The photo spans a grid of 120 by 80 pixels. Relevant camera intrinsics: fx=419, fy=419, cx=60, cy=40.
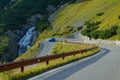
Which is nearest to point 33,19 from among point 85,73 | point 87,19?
point 87,19

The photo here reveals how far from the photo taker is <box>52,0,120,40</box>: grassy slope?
135750 millimetres

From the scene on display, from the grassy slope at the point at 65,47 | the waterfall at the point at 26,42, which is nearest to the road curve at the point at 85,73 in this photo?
the grassy slope at the point at 65,47

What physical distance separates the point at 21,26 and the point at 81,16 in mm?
35219

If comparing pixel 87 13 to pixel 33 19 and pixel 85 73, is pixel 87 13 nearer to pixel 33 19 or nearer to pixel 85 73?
pixel 33 19

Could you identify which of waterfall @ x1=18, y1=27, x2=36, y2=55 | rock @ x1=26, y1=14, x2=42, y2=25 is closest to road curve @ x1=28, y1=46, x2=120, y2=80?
waterfall @ x1=18, y1=27, x2=36, y2=55

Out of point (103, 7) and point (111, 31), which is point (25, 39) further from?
point (111, 31)

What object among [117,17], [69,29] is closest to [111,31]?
[117,17]

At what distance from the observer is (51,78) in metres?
18.4

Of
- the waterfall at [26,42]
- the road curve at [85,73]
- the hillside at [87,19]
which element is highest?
the hillside at [87,19]

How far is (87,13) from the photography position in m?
160

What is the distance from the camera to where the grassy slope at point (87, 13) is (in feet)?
445

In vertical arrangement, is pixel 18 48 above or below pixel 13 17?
below

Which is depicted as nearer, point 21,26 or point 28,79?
point 28,79

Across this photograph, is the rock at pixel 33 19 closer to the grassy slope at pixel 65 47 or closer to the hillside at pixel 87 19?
the hillside at pixel 87 19
